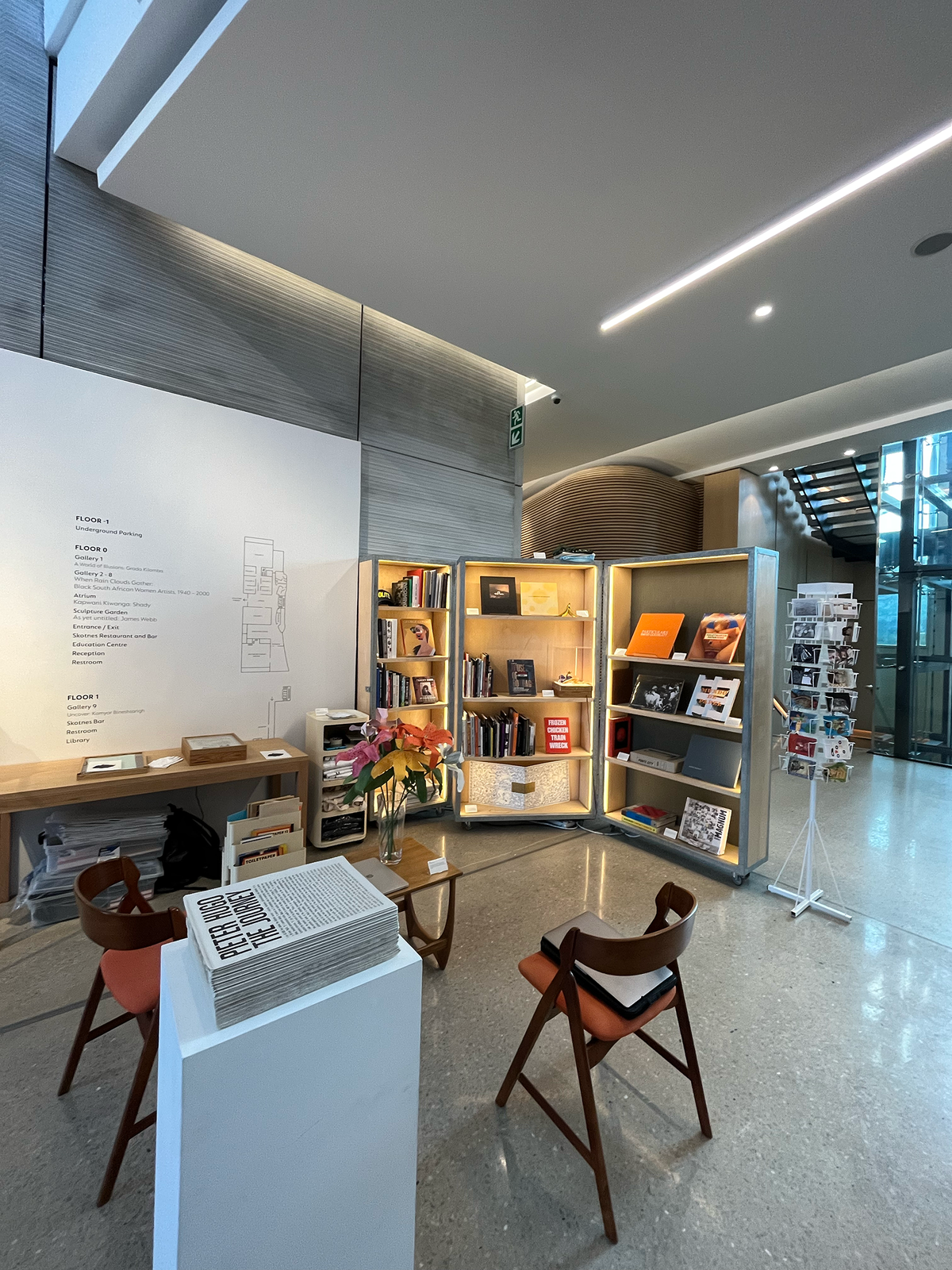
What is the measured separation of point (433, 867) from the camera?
2.37 metres

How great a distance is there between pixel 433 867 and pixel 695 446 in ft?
23.5

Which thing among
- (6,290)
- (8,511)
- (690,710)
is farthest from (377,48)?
(690,710)

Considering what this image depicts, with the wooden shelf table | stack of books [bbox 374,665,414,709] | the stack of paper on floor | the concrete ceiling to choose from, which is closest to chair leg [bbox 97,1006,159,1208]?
the stack of paper on floor

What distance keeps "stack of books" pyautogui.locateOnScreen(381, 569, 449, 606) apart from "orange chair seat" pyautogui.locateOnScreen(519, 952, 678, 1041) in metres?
2.97

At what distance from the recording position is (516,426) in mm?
5410

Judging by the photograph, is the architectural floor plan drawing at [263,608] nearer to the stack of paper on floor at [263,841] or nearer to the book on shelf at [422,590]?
the book on shelf at [422,590]

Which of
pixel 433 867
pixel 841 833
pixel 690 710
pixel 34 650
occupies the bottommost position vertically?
pixel 841 833

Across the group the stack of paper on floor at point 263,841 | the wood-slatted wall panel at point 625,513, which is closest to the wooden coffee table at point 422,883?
the stack of paper on floor at point 263,841

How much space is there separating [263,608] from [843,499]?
378 inches

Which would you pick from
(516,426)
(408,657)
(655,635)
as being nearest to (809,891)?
(655,635)

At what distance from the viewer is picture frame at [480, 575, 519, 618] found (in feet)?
14.5

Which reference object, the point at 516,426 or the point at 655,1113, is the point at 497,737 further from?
the point at 516,426

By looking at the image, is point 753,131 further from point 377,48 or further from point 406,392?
point 406,392

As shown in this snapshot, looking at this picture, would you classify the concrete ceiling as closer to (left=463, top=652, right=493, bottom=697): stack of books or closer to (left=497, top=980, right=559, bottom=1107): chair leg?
(left=463, top=652, right=493, bottom=697): stack of books
